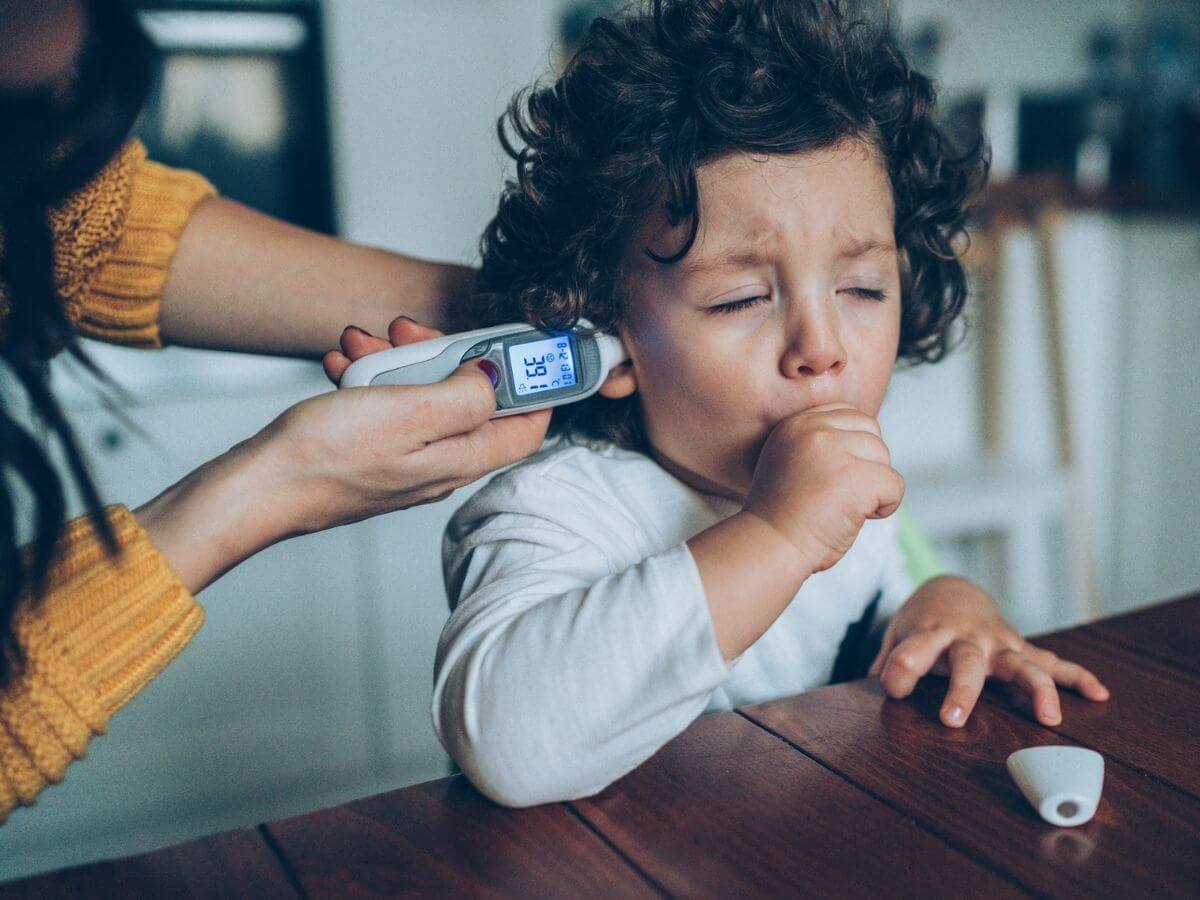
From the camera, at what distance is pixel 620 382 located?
0.87m

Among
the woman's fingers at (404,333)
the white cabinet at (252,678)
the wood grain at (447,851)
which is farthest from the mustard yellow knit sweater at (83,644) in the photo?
the white cabinet at (252,678)

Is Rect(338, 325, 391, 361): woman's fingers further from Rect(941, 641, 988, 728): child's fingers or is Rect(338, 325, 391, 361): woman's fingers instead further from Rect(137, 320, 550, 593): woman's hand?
Rect(941, 641, 988, 728): child's fingers

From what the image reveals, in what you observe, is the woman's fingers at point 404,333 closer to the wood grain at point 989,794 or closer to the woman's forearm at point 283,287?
the woman's forearm at point 283,287

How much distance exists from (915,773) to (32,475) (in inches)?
19.4

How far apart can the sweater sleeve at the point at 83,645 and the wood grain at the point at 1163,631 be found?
0.64 metres

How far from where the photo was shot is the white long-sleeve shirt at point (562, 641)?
23.2 inches

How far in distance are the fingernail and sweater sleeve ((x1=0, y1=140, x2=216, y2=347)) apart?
0.33 metres

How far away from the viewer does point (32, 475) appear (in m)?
0.56

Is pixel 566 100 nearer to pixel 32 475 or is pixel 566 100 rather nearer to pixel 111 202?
pixel 111 202

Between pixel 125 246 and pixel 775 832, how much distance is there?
2.31ft

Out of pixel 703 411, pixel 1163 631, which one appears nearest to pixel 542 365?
pixel 703 411

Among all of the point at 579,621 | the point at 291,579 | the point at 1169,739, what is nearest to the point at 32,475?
the point at 579,621

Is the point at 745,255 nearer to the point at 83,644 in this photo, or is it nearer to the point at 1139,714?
the point at 1139,714

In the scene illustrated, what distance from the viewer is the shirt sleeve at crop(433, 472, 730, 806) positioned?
584mm
